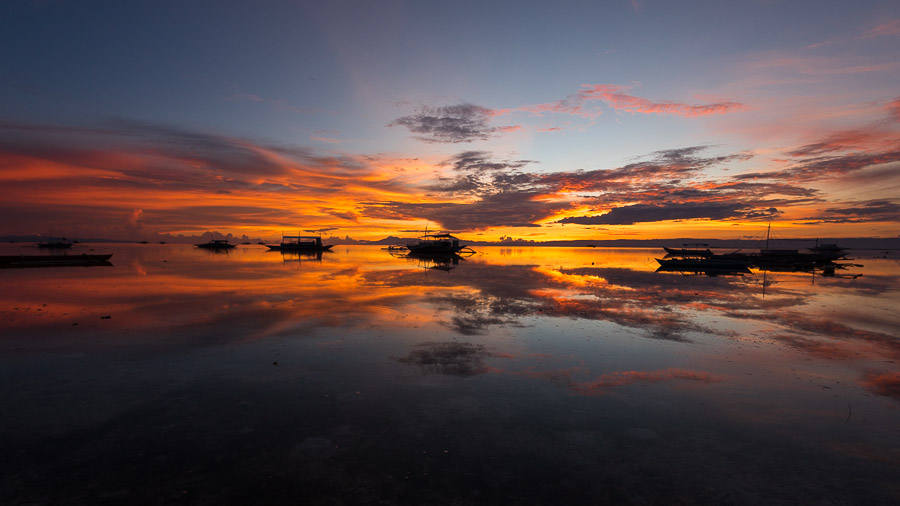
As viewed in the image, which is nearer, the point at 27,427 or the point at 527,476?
the point at 527,476

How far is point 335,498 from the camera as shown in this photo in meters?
4.98

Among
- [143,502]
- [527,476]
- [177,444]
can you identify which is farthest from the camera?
[177,444]

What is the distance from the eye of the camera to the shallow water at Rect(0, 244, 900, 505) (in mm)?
5316

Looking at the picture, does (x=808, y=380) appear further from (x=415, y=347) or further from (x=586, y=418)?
(x=415, y=347)

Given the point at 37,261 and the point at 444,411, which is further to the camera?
the point at 37,261

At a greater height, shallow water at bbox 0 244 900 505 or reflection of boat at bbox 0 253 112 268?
reflection of boat at bbox 0 253 112 268

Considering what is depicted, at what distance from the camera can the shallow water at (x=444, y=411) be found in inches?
209

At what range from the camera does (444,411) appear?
303 inches

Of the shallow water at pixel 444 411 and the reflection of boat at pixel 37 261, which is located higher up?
the reflection of boat at pixel 37 261

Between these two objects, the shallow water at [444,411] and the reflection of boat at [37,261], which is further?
the reflection of boat at [37,261]

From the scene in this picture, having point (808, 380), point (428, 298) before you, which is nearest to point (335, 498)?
point (808, 380)

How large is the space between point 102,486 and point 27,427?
130 inches

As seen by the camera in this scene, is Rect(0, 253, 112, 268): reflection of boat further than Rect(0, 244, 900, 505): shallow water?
Yes

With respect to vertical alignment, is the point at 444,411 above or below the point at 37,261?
below
